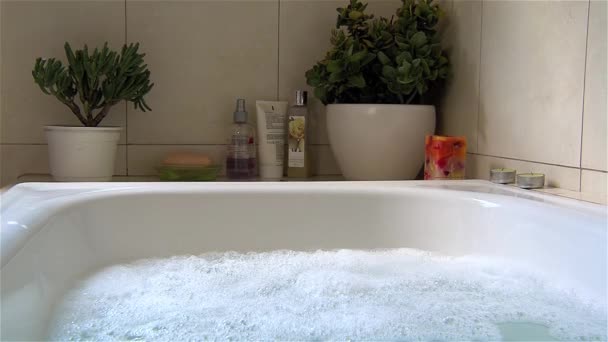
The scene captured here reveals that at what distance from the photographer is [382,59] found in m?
1.37

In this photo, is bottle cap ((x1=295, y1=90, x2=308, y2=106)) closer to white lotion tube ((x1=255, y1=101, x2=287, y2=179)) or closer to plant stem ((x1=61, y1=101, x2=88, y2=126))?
white lotion tube ((x1=255, y1=101, x2=287, y2=179))

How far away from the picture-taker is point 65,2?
1459 mm

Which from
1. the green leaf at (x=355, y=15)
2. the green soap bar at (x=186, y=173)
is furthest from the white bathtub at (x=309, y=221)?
the green leaf at (x=355, y=15)

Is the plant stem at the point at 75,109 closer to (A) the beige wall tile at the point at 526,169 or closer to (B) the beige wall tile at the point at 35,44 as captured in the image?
(B) the beige wall tile at the point at 35,44

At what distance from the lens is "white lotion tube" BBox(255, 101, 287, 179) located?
1479 mm

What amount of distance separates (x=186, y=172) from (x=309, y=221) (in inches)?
17.9

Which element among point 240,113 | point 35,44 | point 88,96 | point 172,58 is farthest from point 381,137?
point 35,44

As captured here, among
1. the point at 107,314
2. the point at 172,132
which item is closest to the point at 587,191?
the point at 107,314

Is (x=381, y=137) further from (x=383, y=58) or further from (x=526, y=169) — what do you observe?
(x=526, y=169)

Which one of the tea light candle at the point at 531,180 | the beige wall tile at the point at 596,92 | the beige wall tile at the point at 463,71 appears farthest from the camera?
A: the beige wall tile at the point at 463,71

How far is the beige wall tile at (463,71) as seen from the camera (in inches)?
51.9

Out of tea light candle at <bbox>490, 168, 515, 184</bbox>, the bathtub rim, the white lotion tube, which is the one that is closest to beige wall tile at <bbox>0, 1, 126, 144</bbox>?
the white lotion tube

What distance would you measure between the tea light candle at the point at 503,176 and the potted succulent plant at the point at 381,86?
28 centimetres

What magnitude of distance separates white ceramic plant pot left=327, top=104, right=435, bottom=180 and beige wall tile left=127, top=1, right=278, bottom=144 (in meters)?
0.26
